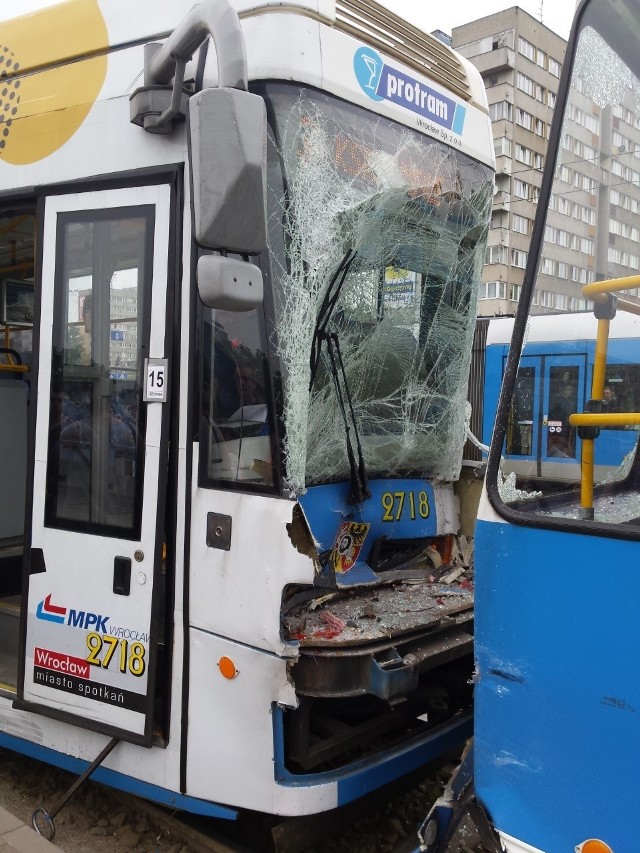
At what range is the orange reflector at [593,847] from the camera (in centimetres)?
186

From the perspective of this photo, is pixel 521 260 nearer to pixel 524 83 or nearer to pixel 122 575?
pixel 122 575

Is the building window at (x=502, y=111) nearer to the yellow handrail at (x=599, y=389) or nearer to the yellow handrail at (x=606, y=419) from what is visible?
the yellow handrail at (x=599, y=389)

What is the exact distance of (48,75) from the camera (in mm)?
3361

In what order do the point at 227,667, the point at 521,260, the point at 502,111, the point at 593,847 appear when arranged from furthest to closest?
1. the point at 502,111
2. the point at 227,667
3. the point at 521,260
4. the point at 593,847

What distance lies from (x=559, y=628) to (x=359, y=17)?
2480mm

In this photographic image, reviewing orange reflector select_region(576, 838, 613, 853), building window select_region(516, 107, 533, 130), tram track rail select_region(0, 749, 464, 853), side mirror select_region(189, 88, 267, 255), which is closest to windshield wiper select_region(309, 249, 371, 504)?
side mirror select_region(189, 88, 267, 255)

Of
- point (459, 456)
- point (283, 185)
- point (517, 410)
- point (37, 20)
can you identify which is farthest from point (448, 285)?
point (37, 20)

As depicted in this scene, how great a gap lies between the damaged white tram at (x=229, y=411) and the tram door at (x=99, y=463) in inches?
0.4

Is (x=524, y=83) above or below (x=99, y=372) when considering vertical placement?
above

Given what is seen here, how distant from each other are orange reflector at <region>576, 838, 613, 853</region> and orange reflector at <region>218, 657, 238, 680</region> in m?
1.28

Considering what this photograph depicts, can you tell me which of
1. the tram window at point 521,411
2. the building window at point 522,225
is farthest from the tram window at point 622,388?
the building window at point 522,225

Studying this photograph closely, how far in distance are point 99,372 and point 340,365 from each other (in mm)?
999

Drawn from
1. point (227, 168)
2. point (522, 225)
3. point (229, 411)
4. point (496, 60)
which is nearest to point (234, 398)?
point (229, 411)

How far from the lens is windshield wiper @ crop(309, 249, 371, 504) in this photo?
312 cm
